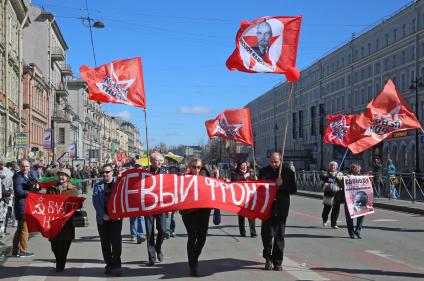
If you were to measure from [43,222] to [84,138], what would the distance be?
96.1 meters

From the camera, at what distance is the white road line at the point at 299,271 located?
8.18 metres

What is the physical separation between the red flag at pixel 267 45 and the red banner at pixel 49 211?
349cm

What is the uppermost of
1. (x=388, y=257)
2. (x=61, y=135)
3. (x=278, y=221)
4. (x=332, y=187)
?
(x=61, y=135)

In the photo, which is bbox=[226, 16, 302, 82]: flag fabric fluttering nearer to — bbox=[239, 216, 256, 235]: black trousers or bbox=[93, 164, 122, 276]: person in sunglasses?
bbox=[93, 164, 122, 276]: person in sunglasses

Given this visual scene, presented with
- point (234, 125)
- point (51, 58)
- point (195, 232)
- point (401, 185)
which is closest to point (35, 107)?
point (51, 58)

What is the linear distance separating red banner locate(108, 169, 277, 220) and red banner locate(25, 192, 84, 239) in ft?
2.61

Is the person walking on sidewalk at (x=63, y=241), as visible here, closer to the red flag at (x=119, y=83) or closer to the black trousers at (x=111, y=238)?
the black trousers at (x=111, y=238)

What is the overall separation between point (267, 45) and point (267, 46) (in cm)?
2

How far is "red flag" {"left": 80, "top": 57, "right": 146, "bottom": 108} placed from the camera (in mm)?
11312

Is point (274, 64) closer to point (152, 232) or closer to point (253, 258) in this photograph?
point (253, 258)

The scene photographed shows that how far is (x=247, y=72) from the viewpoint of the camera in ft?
32.1

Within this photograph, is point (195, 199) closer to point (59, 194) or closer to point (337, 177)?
point (59, 194)

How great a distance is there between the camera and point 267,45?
9.77 meters

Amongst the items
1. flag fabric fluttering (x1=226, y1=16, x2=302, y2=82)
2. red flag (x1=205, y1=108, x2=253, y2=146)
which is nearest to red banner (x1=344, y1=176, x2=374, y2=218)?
flag fabric fluttering (x1=226, y1=16, x2=302, y2=82)
